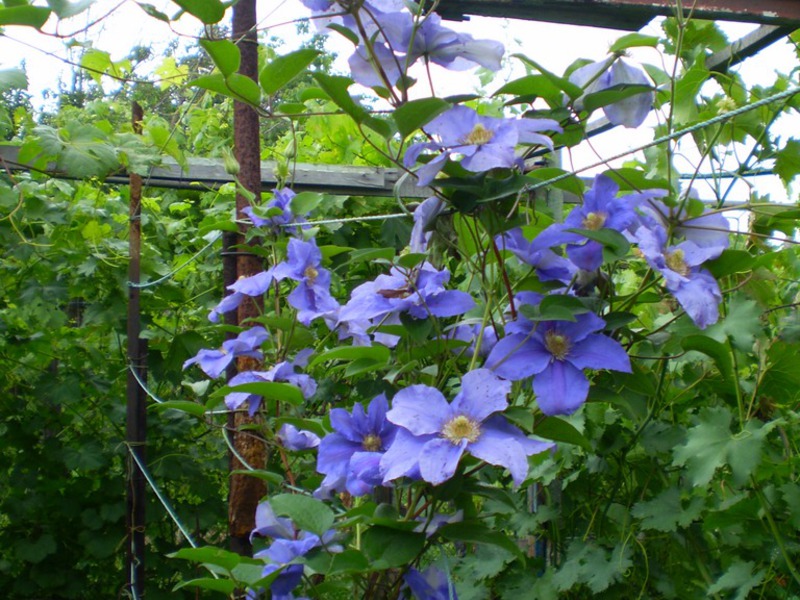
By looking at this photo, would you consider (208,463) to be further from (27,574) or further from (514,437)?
(514,437)

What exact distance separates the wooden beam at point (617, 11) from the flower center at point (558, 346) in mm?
813

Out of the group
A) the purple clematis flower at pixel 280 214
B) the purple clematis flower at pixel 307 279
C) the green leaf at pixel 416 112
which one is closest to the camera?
the green leaf at pixel 416 112

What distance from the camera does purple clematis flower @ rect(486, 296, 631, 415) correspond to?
2.70 feet

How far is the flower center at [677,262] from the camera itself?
0.88 metres

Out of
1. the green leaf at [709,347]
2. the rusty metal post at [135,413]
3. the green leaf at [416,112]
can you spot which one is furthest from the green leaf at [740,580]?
the rusty metal post at [135,413]

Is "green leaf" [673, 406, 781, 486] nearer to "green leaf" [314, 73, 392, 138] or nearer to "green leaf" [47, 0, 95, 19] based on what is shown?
"green leaf" [314, 73, 392, 138]

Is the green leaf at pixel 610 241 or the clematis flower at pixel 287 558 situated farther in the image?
the clematis flower at pixel 287 558

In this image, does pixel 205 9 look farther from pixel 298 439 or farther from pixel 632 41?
pixel 298 439

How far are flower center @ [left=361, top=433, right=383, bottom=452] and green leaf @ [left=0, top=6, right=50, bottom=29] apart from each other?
0.59m

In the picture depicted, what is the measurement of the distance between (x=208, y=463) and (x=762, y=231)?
1874 mm

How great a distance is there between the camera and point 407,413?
31.9 inches

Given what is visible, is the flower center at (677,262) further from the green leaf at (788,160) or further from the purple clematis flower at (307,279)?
the purple clematis flower at (307,279)

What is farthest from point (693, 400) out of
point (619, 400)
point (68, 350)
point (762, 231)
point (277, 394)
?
point (68, 350)

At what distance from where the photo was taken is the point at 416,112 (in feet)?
2.52
